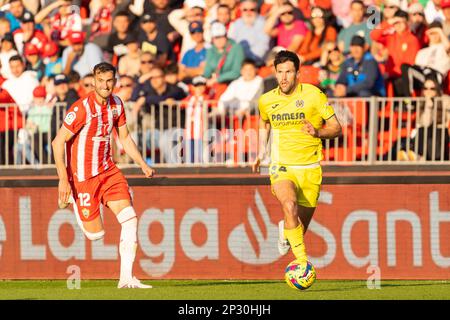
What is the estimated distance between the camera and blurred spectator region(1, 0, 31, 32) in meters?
19.0

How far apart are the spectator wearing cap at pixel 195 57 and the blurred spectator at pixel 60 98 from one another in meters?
1.65

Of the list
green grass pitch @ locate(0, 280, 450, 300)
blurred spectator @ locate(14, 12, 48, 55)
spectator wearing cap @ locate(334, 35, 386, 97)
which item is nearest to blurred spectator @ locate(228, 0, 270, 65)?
spectator wearing cap @ locate(334, 35, 386, 97)

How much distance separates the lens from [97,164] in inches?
533

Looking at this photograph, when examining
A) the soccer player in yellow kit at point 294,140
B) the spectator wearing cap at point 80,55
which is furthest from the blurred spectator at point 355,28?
the soccer player in yellow kit at point 294,140

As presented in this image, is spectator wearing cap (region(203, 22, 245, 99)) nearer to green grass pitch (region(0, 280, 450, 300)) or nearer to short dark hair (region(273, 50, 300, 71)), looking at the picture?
green grass pitch (region(0, 280, 450, 300))

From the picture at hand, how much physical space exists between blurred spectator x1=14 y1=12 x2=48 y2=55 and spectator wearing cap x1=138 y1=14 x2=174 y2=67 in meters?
1.70

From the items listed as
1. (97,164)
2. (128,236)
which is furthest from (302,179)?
(97,164)

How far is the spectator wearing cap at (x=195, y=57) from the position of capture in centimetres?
1752

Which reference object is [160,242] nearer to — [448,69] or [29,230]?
[29,230]

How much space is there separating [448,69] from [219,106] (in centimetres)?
325

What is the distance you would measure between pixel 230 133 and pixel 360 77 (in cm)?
206

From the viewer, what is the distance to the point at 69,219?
631 inches

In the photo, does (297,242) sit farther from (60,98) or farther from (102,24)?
(102,24)

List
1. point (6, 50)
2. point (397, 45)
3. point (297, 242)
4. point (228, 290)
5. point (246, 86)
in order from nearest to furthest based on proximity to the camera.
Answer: point (297, 242) → point (228, 290) → point (246, 86) → point (397, 45) → point (6, 50)
